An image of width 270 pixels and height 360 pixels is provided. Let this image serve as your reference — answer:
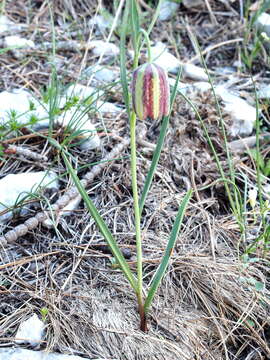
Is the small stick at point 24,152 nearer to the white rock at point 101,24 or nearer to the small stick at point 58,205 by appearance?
the small stick at point 58,205

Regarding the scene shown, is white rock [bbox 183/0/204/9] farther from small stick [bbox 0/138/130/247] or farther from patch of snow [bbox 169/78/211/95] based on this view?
small stick [bbox 0/138/130/247]

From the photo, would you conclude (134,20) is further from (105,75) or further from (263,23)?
(263,23)

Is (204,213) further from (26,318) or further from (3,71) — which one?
(3,71)

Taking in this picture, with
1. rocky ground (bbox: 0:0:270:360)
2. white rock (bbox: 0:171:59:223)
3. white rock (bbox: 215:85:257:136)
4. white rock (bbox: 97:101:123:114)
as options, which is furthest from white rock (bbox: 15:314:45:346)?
white rock (bbox: 215:85:257:136)

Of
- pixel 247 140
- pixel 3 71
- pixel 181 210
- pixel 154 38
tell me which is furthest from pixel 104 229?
pixel 154 38

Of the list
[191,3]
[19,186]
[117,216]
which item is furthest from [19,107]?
[191,3]

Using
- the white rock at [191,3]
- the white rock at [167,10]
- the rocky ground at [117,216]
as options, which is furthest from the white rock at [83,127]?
the white rock at [191,3]
